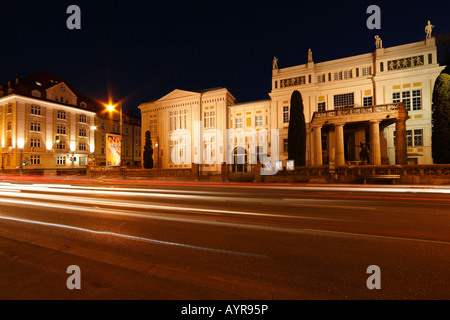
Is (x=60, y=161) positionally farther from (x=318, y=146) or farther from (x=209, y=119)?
(x=318, y=146)

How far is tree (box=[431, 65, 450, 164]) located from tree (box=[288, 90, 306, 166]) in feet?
38.6

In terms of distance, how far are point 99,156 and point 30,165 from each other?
48.1ft

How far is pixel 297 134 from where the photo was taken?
25719mm

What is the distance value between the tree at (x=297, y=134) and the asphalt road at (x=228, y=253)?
1730 centimetres

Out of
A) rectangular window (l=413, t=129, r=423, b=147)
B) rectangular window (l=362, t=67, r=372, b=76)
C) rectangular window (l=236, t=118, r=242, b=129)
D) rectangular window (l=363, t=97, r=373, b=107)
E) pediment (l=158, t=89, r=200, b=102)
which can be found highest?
pediment (l=158, t=89, r=200, b=102)

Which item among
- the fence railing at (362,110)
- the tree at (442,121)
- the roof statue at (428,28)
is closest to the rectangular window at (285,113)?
the fence railing at (362,110)

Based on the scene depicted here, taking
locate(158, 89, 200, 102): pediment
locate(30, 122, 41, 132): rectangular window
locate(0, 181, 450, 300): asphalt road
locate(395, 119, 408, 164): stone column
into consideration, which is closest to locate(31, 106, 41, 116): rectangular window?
locate(30, 122, 41, 132): rectangular window

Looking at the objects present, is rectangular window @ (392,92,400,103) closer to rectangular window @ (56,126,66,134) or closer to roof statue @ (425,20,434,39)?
roof statue @ (425,20,434,39)

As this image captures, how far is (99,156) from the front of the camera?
5447 centimetres

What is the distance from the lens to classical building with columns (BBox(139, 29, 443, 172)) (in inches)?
899

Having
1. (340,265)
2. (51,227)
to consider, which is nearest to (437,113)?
(340,265)

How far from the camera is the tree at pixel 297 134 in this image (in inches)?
997

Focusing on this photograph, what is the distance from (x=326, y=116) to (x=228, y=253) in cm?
2290
